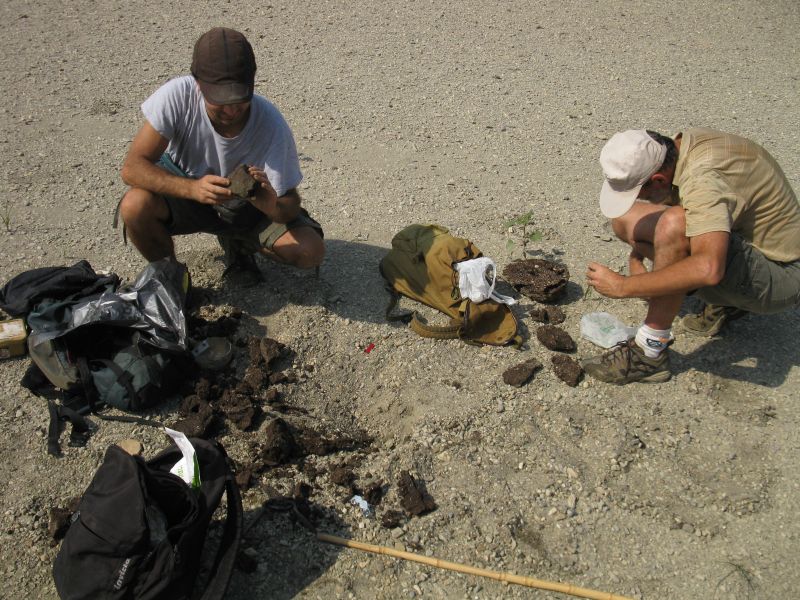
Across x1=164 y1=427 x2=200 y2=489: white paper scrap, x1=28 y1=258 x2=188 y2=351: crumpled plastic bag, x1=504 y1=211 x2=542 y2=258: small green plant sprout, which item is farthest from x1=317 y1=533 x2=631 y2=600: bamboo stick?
x1=504 y1=211 x2=542 y2=258: small green plant sprout

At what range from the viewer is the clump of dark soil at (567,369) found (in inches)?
152

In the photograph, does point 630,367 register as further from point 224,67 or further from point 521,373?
point 224,67

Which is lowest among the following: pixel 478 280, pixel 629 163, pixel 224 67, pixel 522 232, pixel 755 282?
pixel 522 232

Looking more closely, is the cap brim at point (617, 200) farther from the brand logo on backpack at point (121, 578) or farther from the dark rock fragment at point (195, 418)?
the brand logo on backpack at point (121, 578)

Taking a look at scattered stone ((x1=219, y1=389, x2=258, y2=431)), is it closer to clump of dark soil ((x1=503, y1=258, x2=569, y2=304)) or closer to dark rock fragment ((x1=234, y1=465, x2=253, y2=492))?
dark rock fragment ((x1=234, y1=465, x2=253, y2=492))

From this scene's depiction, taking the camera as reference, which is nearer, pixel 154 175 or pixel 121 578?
pixel 121 578

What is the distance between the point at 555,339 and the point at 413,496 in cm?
144

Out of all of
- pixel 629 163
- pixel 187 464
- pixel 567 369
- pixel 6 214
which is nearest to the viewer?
pixel 187 464

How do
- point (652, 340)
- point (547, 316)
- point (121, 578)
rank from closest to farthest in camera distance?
point (121, 578)
point (652, 340)
point (547, 316)

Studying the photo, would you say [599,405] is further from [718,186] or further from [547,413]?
[718,186]

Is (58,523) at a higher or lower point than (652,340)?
lower

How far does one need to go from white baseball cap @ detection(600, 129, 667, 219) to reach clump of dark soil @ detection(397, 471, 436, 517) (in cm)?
172

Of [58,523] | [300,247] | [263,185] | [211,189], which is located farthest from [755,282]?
[58,523]

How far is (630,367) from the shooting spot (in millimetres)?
3848
